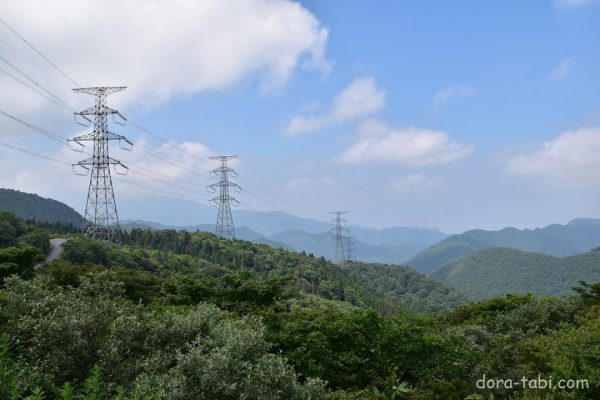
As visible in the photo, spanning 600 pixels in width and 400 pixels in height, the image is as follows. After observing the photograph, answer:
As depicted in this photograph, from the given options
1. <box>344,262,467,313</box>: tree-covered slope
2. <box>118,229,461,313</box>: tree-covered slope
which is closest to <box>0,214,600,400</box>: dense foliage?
<box>118,229,461,313</box>: tree-covered slope

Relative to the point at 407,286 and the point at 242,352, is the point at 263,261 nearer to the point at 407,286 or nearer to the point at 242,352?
the point at 407,286

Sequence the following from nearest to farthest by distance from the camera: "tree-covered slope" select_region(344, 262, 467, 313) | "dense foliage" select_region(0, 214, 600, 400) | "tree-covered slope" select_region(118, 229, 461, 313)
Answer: "dense foliage" select_region(0, 214, 600, 400)
"tree-covered slope" select_region(118, 229, 461, 313)
"tree-covered slope" select_region(344, 262, 467, 313)

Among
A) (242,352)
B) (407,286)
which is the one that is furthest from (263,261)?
(242,352)

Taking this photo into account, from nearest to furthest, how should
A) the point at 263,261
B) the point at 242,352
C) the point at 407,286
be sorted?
the point at 242,352 → the point at 263,261 → the point at 407,286

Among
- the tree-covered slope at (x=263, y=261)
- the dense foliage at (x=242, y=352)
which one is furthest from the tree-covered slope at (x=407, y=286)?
the dense foliage at (x=242, y=352)

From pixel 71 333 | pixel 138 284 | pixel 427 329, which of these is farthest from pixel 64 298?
pixel 138 284

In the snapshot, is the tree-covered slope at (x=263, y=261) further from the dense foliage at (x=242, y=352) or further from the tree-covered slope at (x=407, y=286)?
the dense foliage at (x=242, y=352)

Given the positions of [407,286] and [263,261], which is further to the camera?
[407,286]

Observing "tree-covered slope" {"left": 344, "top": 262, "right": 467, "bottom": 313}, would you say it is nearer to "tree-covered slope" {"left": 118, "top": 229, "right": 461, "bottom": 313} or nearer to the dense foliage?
"tree-covered slope" {"left": 118, "top": 229, "right": 461, "bottom": 313}

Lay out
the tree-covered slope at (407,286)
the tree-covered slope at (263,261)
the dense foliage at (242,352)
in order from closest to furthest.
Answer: the dense foliage at (242,352), the tree-covered slope at (263,261), the tree-covered slope at (407,286)

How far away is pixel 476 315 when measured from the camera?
85.7ft

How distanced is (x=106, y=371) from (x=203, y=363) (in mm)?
2470

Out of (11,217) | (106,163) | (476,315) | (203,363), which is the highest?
(106,163)

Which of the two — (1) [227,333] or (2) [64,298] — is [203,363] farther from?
(2) [64,298]
